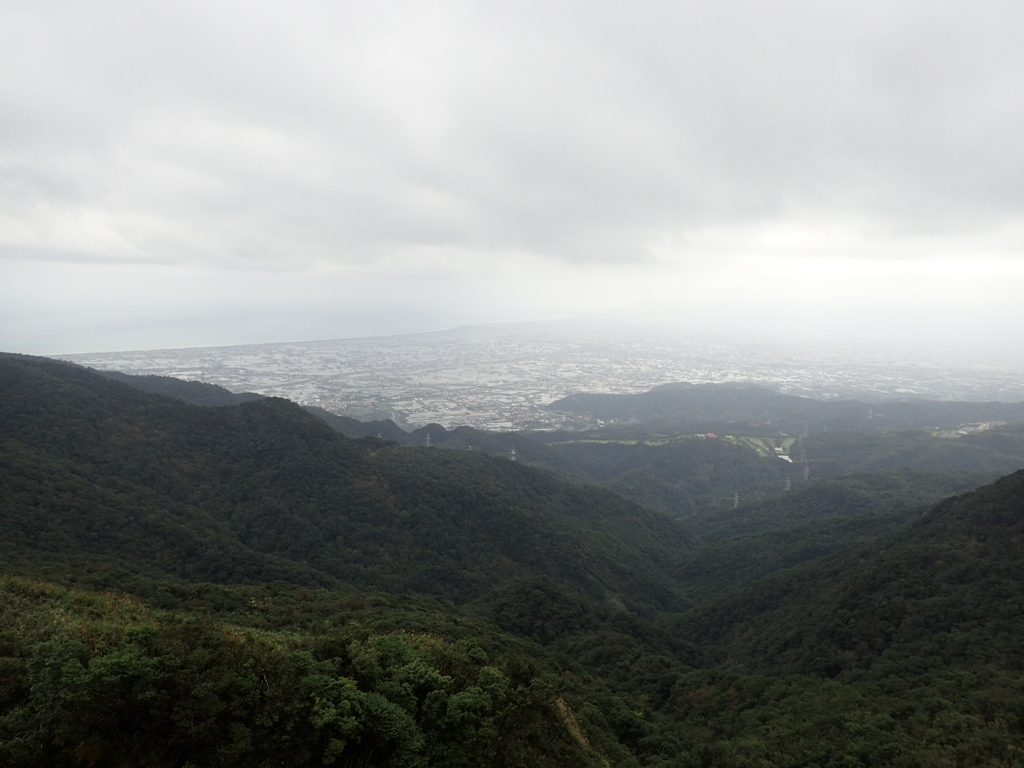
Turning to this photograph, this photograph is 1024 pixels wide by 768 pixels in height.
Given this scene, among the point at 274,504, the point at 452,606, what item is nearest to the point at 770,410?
the point at 452,606

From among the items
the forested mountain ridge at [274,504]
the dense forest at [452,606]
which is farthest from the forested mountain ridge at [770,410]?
the forested mountain ridge at [274,504]

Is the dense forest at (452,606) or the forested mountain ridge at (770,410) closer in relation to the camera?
the dense forest at (452,606)

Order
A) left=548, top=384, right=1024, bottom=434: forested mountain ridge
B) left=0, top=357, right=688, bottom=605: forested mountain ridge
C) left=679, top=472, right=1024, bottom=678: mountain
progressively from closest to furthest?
A: left=679, top=472, right=1024, bottom=678: mountain → left=0, top=357, right=688, bottom=605: forested mountain ridge → left=548, top=384, right=1024, bottom=434: forested mountain ridge

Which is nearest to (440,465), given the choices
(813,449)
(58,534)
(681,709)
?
(58,534)

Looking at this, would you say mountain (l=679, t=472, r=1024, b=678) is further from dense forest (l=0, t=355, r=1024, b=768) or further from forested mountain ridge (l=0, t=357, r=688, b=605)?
forested mountain ridge (l=0, t=357, r=688, b=605)

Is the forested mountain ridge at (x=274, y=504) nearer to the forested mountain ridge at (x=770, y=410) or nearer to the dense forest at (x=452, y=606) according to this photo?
the dense forest at (x=452, y=606)

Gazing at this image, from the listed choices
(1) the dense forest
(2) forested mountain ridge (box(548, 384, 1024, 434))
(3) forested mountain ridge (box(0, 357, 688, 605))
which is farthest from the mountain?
(2) forested mountain ridge (box(548, 384, 1024, 434))

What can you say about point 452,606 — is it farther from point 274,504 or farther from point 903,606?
point 903,606

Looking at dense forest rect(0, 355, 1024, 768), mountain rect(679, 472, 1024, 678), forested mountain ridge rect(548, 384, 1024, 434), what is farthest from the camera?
forested mountain ridge rect(548, 384, 1024, 434)

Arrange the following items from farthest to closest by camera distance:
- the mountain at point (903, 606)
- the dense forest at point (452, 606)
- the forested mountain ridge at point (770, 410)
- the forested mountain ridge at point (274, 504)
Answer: the forested mountain ridge at point (770, 410) → the forested mountain ridge at point (274, 504) → the mountain at point (903, 606) → the dense forest at point (452, 606)
